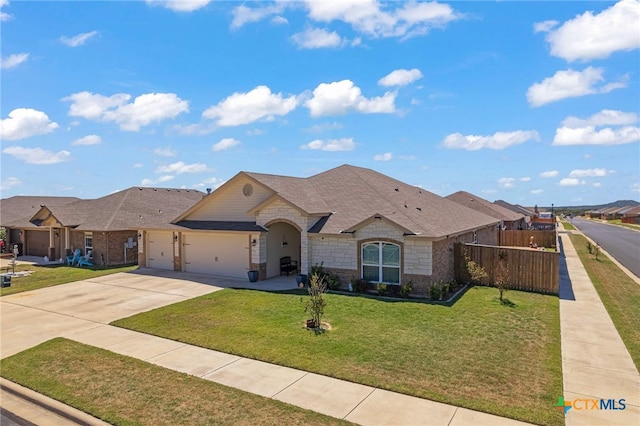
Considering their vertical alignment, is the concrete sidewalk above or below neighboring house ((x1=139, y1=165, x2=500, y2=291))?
below

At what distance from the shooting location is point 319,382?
27.9 feet

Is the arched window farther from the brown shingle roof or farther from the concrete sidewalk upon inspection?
the concrete sidewalk

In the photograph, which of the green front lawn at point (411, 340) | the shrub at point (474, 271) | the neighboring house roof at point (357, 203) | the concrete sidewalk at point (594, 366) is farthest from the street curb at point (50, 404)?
the shrub at point (474, 271)

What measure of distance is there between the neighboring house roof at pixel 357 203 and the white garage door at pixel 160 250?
713 centimetres

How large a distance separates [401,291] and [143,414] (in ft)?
36.1

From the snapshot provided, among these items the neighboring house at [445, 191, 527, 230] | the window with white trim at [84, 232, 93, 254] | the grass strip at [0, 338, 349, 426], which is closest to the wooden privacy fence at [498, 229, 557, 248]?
the neighboring house at [445, 191, 527, 230]

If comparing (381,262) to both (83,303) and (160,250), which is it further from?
(160,250)

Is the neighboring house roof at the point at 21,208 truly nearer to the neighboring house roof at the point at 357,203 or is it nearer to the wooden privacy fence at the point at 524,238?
the neighboring house roof at the point at 357,203

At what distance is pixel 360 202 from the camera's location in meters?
21.5

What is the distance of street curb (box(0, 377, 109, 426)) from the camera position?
7.35 meters

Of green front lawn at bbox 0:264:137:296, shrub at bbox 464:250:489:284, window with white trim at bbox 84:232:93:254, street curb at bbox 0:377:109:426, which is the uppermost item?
window with white trim at bbox 84:232:93:254

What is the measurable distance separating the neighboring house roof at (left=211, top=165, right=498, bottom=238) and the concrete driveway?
5.98m

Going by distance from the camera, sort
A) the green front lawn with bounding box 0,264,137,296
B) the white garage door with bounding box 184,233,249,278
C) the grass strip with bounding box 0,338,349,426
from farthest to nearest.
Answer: the white garage door with bounding box 184,233,249,278, the green front lawn with bounding box 0,264,137,296, the grass strip with bounding box 0,338,349,426

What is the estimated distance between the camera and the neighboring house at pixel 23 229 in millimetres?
31000
